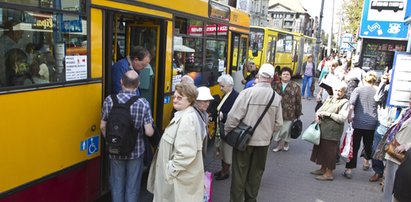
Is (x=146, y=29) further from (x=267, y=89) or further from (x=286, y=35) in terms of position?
(x=286, y=35)

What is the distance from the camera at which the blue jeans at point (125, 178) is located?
3.85 m

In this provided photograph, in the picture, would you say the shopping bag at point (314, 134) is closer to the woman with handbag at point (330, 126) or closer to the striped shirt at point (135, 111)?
the woman with handbag at point (330, 126)

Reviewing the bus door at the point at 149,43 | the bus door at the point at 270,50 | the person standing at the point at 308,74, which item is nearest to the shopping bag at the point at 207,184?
the bus door at the point at 149,43

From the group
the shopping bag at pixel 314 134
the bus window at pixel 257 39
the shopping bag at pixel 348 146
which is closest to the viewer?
the shopping bag at pixel 314 134

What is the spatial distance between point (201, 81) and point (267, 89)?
257 centimetres

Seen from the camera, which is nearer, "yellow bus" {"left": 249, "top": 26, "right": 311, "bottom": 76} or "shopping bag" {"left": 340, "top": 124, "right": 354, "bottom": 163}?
"shopping bag" {"left": 340, "top": 124, "right": 354, "bottom": 163}

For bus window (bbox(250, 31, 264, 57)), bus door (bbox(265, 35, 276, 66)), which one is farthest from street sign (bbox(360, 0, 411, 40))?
bus door (bbox(265, 35, 276, 66))

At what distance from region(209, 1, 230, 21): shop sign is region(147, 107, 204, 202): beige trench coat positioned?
382cm

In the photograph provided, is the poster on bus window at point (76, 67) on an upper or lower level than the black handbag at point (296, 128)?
upper

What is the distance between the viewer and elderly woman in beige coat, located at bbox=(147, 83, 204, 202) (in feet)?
10.4

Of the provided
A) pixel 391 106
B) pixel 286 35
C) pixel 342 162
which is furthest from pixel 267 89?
pixel 286 35

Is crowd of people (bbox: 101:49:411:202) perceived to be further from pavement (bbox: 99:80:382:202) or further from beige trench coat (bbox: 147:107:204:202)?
pavement (bbox: 99:80:382:202)

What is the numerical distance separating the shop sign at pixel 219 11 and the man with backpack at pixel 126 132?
11.2 ft

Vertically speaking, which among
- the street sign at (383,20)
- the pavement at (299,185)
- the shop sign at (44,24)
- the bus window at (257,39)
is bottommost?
the pavement at (299,185)
